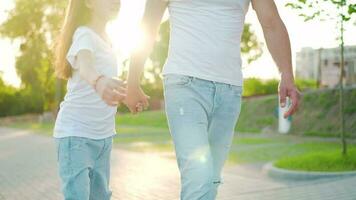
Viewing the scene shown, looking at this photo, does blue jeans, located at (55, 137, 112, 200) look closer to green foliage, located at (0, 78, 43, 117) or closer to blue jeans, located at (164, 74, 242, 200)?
blue jeans, located at (164, 74, 242, 200)

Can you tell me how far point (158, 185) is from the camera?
28.7ft

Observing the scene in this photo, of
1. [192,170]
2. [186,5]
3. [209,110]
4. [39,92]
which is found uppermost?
[186,5]

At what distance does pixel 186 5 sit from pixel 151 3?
18 centimetres

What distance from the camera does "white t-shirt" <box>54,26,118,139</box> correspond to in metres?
3.53

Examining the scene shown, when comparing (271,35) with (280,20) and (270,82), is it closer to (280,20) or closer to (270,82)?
(280,20)

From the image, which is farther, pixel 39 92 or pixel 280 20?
pixel 39 92

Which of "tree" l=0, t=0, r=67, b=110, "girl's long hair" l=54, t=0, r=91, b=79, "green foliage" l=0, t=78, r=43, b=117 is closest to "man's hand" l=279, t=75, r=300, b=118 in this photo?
"girl's long hair" l=54, t=0, r=91, b=79

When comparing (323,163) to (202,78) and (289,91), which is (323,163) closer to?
(289,91)

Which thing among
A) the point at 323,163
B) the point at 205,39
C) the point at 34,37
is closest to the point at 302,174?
the point at 323,163

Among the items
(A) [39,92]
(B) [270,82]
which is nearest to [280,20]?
(B) [270,82]

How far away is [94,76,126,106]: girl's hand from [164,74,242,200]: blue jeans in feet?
0.78

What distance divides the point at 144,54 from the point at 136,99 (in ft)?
0.74

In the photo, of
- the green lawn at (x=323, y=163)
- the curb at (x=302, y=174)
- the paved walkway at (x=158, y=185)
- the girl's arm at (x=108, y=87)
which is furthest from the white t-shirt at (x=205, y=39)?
the green lawn at (x=323, y=163)

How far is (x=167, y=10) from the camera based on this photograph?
3.29 meters
